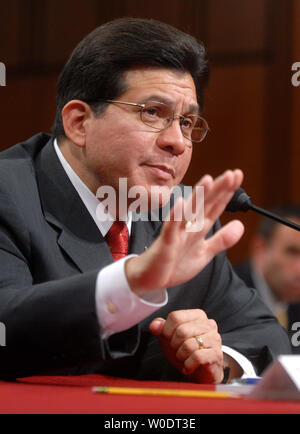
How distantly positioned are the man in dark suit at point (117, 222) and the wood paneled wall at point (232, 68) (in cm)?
212

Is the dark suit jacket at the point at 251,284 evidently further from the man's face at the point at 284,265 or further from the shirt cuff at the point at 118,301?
the shirt cuff at the point at 118,301

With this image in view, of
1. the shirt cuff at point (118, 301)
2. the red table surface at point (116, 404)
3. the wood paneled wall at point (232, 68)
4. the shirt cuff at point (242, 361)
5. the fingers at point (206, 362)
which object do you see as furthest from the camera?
the wood paneled wall at point (232, 68)

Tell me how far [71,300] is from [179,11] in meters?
3.22

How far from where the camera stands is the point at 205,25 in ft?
13.5

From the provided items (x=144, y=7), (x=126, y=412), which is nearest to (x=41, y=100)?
(x=144, y=7)

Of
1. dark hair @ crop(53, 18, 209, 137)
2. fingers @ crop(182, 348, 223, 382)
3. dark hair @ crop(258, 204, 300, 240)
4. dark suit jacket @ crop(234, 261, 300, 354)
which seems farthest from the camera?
dark hair @ crop(258, 204, 300, 240)

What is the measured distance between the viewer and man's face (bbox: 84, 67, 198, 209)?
5.56 ft

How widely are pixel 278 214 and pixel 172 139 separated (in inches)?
74.0

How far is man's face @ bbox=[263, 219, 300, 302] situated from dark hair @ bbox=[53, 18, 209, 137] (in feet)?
6.52

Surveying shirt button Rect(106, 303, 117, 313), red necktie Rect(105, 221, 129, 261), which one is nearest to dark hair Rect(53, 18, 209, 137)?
red necktie Rect(105, 221, 129, 261)

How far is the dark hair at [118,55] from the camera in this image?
1.72 m

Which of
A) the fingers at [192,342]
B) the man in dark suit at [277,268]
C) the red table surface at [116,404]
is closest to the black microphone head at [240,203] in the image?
the fingers at [192,342]

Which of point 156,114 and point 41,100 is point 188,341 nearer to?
point 156,114

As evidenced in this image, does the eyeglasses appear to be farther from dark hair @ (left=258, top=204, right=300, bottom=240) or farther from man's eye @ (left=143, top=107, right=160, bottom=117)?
dark hair @ (left=258, top=204, right=300, bottom=240)
